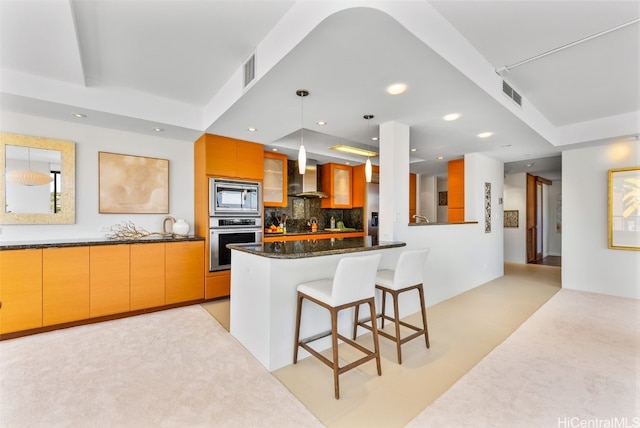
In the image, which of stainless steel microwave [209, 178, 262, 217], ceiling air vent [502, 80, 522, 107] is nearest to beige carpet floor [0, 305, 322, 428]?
stainless steel microwave [209, 178, 262, 217]

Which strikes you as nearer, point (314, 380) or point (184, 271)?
point (314, 380)

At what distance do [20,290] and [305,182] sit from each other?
405 cm

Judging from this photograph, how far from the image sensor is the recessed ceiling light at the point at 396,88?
2.37 meters

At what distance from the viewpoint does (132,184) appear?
3.75 metres

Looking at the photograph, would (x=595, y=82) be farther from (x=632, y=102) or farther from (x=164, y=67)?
(x=164, y=67)

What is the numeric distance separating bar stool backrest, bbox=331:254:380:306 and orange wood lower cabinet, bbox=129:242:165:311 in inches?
102

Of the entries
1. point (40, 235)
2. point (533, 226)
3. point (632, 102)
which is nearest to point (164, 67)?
point (40, 235)

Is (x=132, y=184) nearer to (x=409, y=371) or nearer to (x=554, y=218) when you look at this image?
(x=409, y=371)

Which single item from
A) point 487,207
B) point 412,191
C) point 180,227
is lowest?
point 180,227

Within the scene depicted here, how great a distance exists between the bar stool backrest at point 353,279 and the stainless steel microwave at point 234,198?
2.53 m

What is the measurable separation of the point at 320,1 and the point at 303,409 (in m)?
2.51

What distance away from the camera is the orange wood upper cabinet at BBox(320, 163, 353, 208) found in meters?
5.80

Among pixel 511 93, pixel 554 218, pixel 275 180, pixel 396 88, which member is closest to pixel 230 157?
pixel 275 180

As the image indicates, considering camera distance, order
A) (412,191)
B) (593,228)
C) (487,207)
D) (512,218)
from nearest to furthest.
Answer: (593,228)
(487,207)
(412,191)
(512,218)
